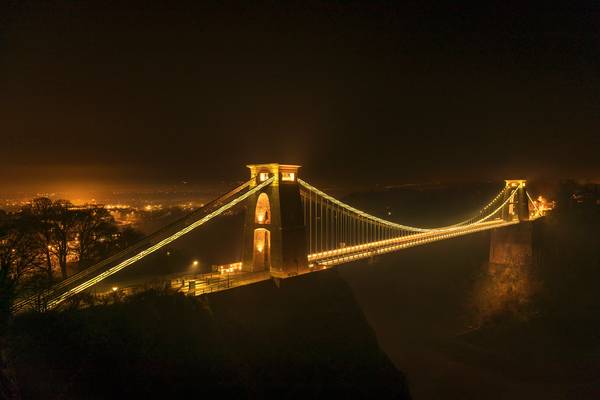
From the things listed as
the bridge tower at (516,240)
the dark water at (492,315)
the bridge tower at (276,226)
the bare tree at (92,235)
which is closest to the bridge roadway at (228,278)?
the bridge tower at (276,226)

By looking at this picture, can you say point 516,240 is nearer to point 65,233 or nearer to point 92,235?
point 92,235

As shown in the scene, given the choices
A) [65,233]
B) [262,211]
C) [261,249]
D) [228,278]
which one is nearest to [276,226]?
[262,211]

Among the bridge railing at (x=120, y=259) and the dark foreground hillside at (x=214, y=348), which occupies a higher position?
the bridge railing at (x=120, y=259)

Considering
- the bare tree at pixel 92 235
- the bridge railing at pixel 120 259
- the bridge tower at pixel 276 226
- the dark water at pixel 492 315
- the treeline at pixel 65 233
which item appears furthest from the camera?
the dark water at pixel 492 315

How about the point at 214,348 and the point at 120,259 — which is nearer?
the point at 214,348

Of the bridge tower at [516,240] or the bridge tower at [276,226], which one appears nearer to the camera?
the bridge tower at [276,226]

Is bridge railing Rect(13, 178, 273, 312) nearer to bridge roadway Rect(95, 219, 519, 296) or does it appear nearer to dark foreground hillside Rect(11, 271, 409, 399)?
bridge roadway Rect(95, 219, 519, 296)

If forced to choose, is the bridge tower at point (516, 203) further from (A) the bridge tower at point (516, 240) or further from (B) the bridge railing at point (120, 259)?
(B) the bridge railing at point (120, 259)

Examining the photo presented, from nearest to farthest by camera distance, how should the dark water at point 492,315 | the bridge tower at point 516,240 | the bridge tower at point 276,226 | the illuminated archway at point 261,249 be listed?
1. the bridge tower at point 276,226
2. the illuminated archway at point 261,249
3. the dark water at point 492,315
4. the bridge tower at point 516,240
